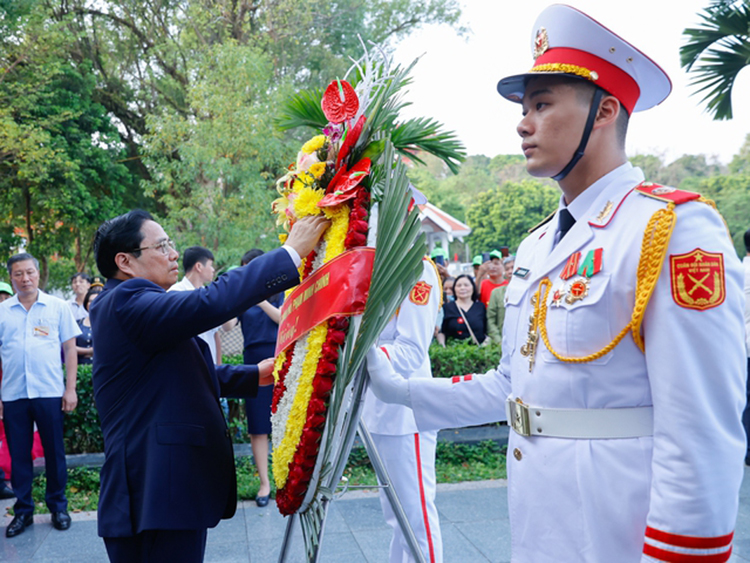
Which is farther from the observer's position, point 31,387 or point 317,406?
point 31,387

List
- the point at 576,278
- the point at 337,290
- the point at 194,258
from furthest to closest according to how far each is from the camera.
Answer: the point at 194,258 → the point at 337,290 → the point at 576,278

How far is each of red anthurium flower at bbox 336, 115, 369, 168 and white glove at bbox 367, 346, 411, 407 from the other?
25.4 inches

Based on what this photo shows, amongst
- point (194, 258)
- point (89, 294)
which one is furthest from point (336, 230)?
point (89, 294)

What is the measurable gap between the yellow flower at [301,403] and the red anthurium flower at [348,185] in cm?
39

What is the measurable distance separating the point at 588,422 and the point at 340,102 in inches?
49.3

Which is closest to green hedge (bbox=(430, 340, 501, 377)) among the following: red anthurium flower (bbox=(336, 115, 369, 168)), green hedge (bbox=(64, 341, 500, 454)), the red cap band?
green hedge (bbox=(64, 341, 500, 454))

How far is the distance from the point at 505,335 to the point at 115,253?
1606 mm

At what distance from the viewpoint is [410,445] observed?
304 cm

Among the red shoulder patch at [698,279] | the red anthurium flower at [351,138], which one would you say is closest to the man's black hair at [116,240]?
the red anthurium flower at [351,138]

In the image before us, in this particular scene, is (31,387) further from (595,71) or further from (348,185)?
(595,71)

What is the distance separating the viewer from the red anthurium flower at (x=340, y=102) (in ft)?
6.65

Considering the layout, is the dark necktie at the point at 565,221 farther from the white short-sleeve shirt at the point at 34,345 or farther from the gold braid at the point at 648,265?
the white short-sleeve shirt at the point at 34,345

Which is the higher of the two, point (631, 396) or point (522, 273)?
point (522, 273)

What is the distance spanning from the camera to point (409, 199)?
185 cm
